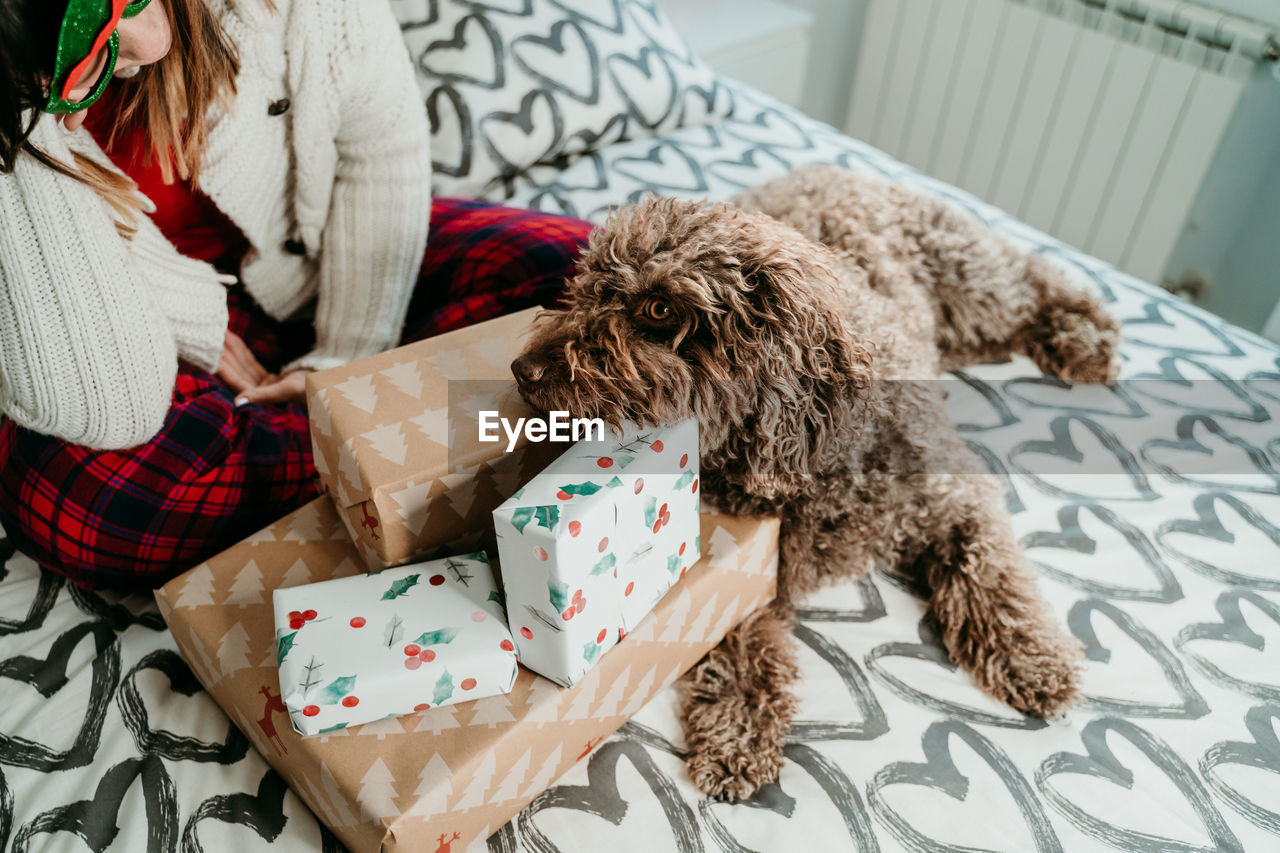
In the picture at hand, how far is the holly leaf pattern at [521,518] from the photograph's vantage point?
804 mm

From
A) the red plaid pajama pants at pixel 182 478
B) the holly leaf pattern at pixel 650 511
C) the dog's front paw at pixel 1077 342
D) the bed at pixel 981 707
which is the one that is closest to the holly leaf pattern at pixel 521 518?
the holly leaf pattern at pixel 650 511

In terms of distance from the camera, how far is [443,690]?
85cm

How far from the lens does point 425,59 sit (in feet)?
5.48

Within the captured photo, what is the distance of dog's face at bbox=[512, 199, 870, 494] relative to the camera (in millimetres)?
Result: 906

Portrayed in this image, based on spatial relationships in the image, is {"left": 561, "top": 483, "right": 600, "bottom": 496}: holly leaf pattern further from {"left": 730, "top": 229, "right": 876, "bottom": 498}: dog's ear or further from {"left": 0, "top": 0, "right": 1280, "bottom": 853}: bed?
{"left": 0, "top": 0, "right": 1280, "bottom": 853}: bed

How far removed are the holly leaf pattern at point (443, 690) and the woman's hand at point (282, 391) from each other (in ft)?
2.10

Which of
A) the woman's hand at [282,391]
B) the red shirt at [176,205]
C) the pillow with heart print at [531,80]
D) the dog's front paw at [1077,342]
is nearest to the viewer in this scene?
the red shirt at [176,205]

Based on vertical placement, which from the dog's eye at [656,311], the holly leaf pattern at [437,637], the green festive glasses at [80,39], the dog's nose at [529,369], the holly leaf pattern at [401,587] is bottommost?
the holly leaf pattern at [401,587]

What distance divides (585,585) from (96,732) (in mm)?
655

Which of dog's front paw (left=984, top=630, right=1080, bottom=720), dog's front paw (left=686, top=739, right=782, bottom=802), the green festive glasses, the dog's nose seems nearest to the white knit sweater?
the green festive glasses

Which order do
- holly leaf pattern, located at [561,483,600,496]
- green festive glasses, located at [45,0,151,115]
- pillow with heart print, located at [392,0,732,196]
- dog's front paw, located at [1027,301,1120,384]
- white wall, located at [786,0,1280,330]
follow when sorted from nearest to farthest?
green festive glasses, located at [45,0,151,115], holly leaf pattern, located at [561,483,600,496], dog's front paw, located at [1027,301,1120,384], pillow with heart print, located at [392,0,732,196], white wall, located at [786,0,1280,330]

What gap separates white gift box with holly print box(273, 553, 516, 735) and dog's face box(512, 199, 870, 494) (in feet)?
0.81

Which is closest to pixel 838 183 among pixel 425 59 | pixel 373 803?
pixel 425 59

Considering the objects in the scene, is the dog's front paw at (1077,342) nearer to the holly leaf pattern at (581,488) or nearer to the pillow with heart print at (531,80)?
the pillow with heart print at (531,80)
